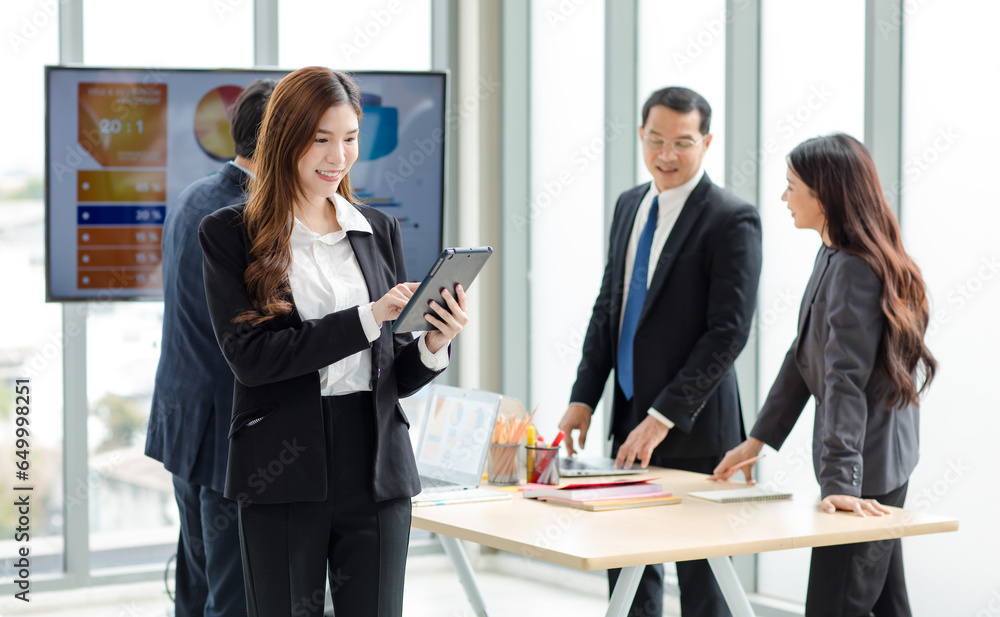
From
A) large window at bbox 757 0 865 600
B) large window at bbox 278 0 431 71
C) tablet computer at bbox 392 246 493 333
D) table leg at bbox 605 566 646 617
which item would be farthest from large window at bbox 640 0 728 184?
tablet computer at bbox 392 246 493 333

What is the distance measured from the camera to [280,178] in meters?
1.80

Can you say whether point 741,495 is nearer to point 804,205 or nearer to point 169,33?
point 804,205

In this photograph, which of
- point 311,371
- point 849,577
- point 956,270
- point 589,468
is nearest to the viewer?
point 311,371

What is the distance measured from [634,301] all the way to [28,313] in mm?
2844

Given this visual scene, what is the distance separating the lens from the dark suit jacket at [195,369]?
2.54 meters

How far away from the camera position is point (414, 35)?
205 inches

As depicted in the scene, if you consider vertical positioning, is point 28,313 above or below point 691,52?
below

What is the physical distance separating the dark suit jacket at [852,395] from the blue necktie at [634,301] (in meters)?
0.62

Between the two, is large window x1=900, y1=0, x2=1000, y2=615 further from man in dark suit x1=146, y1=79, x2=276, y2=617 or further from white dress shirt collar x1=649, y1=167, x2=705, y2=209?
man in dark suit x1=146, y1=79, x2=276, y2=617

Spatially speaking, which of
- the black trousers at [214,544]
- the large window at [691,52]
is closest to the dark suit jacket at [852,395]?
the black trousers at [214,544]

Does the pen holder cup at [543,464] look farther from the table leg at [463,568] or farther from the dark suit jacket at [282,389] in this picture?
the dark suit jacket at [282,389]

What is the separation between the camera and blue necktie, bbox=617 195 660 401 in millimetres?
3041

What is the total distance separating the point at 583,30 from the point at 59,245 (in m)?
2.53

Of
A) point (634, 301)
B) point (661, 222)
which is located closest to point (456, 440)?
point (634, 301)
